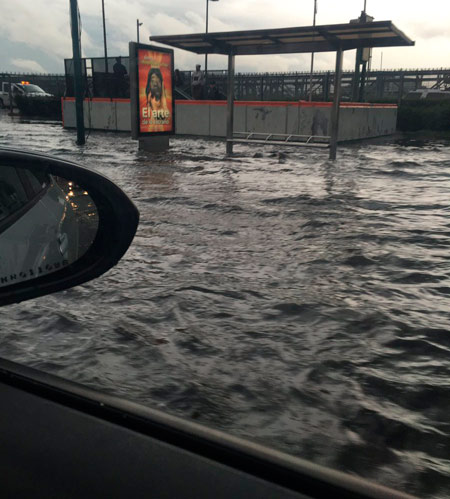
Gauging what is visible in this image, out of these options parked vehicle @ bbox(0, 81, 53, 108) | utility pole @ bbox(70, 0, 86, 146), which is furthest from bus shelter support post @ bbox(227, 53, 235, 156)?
parked vehicle @ bbox(0, 81, 53, 108)

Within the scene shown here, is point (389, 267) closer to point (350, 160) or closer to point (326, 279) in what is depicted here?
point (326, 279)

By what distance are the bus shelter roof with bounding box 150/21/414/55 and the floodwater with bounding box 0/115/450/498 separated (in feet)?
21.5

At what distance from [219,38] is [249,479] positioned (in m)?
13.6

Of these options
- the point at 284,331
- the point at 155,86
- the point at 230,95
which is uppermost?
the point at 155,86

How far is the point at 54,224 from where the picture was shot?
2016mm

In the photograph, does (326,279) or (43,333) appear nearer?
(43,333)

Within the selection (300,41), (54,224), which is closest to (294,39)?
(300,41)

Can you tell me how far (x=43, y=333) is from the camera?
320 centimetres

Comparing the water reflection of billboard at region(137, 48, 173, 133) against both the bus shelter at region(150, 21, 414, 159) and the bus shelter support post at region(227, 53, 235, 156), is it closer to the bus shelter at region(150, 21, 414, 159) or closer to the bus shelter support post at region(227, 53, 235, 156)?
the bus shelter at region(150, 21, 414, 159)

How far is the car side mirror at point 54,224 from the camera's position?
1.83 m

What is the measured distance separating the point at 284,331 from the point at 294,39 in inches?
459

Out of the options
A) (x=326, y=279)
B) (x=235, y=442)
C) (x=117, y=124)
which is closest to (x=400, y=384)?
(x=235, y=442)

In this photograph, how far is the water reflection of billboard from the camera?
600 inches

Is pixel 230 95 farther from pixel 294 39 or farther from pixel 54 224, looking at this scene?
pixel 54 224
